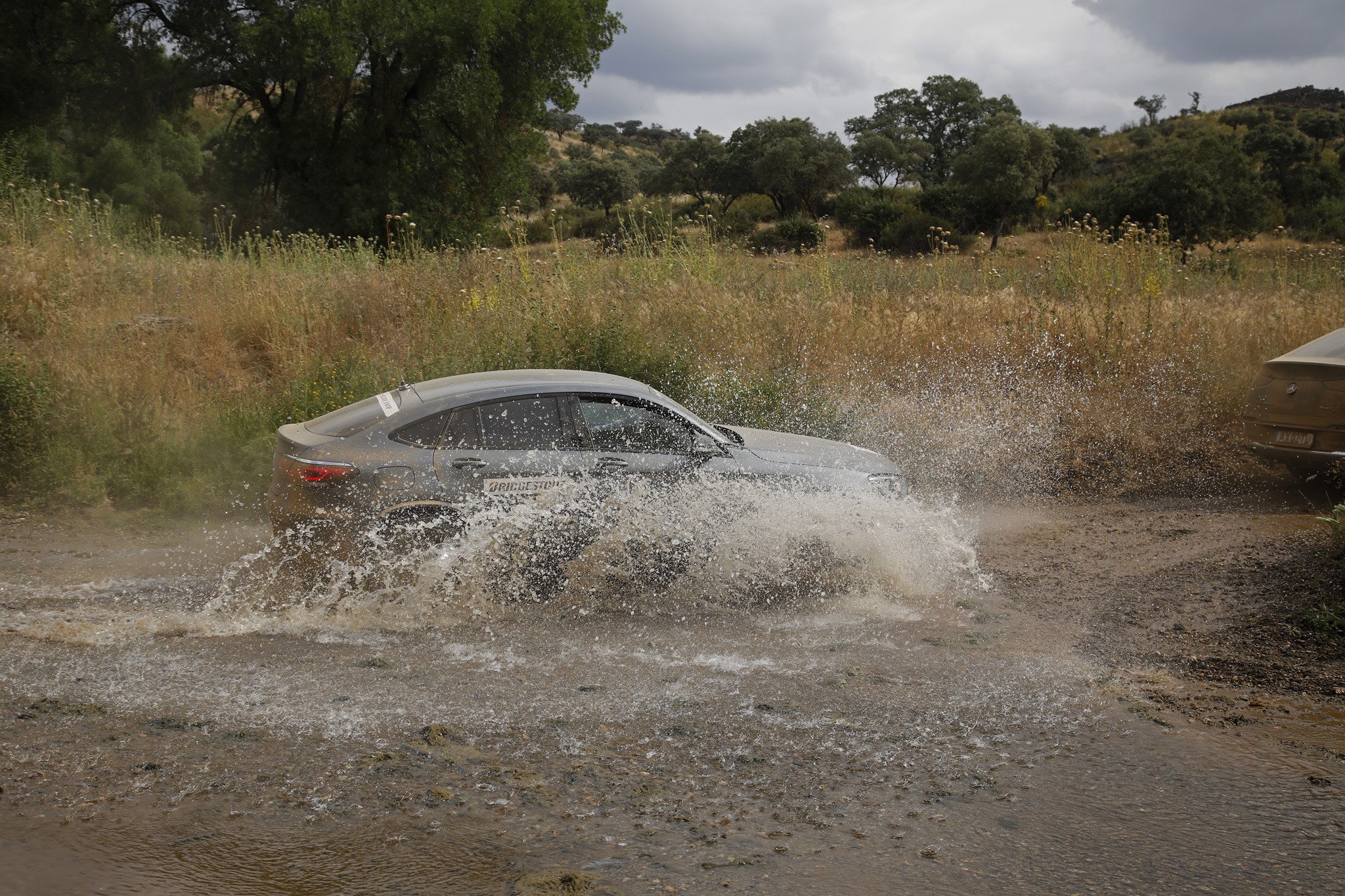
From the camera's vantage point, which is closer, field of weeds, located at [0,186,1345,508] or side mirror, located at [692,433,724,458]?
side mirror, located at [692,433,724,458]

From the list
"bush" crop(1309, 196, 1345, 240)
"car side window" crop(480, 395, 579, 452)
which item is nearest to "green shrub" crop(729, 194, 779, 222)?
"bush" crop(1309, 196, 1345, 240)

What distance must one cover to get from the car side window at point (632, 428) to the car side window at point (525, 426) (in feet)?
0.63

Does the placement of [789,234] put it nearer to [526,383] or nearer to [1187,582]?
[1187,582]

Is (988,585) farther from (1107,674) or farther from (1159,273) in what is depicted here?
(1159,273)

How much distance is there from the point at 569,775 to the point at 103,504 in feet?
22.7

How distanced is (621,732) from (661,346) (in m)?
6.85

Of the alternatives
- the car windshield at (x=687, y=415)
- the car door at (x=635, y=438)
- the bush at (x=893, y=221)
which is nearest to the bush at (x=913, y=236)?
the bush at (x=893, y=221)

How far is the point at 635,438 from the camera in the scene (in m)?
6.75

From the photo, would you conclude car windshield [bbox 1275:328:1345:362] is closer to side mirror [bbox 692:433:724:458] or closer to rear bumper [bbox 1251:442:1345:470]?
rear bumper [bbox 1251:442:1345:470]

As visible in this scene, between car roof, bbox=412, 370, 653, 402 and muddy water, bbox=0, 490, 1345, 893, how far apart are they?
0.84 metres

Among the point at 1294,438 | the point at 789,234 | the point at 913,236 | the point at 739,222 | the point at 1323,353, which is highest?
the point at 739,222

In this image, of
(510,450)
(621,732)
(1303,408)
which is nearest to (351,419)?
(510,450)

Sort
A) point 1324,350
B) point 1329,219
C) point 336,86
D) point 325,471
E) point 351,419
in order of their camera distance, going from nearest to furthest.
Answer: point 325,471 < point 351,419 < point 1324,350 < point 336,86 < point 1329,219

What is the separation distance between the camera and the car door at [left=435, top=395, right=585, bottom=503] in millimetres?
6270
